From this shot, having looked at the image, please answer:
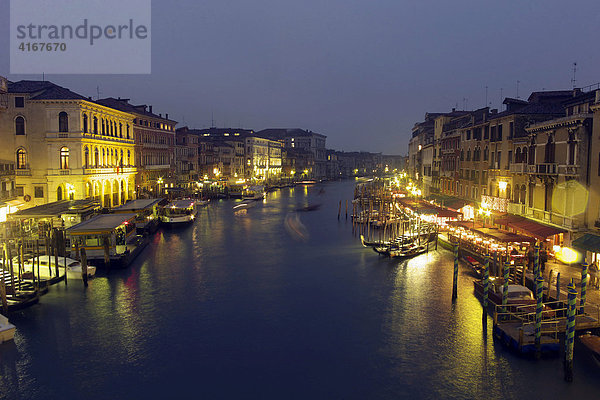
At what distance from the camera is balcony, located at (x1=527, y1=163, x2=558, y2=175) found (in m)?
25.7

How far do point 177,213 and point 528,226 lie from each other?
117 feet

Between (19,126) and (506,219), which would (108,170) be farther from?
(506,219)

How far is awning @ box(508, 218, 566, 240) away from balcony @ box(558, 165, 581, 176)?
10.1 ft

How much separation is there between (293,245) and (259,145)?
8203 cm

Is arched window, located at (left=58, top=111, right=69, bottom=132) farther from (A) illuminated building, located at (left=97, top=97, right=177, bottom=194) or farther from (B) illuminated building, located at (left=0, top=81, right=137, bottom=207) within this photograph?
(A) illuminated building, located at (left=97, top=97, right=177, bottom=194)

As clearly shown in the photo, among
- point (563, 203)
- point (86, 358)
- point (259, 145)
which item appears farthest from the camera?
point (259, 145)

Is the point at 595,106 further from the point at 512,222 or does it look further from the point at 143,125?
the point at 143,125

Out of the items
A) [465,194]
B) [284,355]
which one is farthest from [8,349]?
[465,194]

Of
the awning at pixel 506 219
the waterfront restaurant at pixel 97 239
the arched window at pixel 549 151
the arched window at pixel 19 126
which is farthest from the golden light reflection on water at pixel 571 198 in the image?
the arched window at pixel 19 126

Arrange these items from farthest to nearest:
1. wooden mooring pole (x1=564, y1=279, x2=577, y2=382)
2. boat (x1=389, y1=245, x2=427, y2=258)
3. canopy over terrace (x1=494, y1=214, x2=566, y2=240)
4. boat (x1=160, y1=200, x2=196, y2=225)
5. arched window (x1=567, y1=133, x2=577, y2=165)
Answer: boat (x1=160, y1=200, x2=196, y2=225) → boat (x1=389, y1=245, x2=427, y2=258) → canopy over terrace (x1=494, y1=214, x2=566, y2=240) → arched window (x1=567, y1=133, x2=577, y2=165) → wooden mooring pole (x1=564, y1=279, x2=577, y2=382)

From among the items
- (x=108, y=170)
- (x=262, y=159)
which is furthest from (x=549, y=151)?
(x=262, y=159)

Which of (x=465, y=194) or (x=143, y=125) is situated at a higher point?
(x=143, y=125)

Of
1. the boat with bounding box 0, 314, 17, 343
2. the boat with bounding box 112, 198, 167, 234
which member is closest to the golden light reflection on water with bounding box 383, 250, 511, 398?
the boat with bounding box 0, 314, 17, 343

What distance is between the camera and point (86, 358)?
16875mm
